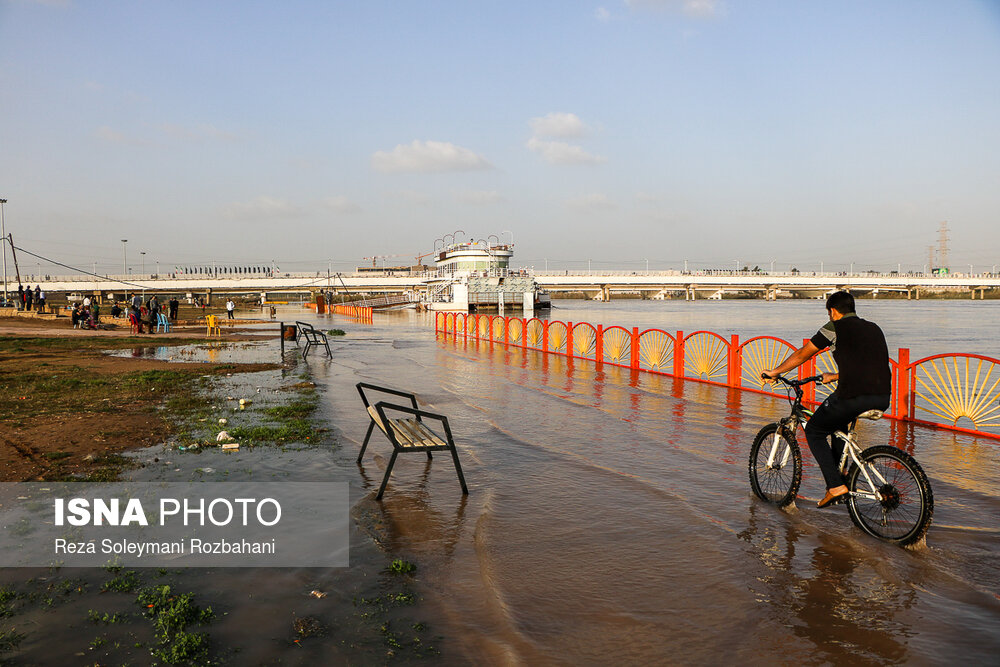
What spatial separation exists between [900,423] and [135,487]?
35.3 feet

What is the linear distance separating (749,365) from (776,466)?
13509 mm

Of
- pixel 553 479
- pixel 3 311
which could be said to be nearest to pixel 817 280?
pixel 3 311

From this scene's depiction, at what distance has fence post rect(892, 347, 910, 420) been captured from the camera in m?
10.6

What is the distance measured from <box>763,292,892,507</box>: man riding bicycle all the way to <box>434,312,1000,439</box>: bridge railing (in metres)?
0.88

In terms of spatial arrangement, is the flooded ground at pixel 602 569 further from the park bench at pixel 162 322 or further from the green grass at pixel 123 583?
the park bench at pixel 162 322

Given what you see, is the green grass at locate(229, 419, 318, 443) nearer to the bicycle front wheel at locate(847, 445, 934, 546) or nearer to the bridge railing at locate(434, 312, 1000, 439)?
the bridge railing at locate(434, 312, 1000, 439)

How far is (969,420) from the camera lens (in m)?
10.1

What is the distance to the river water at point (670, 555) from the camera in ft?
12.8

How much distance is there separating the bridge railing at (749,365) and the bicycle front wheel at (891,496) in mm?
1262

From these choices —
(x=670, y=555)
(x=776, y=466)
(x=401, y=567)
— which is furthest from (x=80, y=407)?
(x=776, y=466)

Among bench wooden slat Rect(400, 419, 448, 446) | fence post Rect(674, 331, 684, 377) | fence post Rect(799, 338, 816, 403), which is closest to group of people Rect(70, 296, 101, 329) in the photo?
fence post Rect(674, 331, 684, 377)

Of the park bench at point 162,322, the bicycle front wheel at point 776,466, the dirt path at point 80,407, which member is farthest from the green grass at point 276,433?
the park bench at point 162,322

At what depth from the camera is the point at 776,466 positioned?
6.31 meters

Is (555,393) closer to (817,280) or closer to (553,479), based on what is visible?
(553,479)
